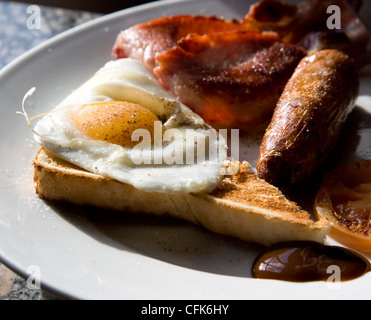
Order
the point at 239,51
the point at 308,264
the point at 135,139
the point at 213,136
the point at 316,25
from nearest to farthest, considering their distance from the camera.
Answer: the point at 308,264 < the point at 135,139 < the point at 213,136 < the point at 239,51 < the point at 316,25

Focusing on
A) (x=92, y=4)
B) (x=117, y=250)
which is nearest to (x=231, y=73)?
(x=117, y=250)

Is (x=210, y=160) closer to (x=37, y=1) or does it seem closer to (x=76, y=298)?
(x=76, y=298)

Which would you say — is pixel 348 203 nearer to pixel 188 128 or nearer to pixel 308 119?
pixel 308 119

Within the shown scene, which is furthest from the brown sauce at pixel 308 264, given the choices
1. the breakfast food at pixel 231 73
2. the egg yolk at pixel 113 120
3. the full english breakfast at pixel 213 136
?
the breakfast food at pixel 231 73

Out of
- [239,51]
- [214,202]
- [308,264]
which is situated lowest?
[308,264]

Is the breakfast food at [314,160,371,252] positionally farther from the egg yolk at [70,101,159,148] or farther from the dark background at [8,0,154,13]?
the dark background at [8,0,154,13]

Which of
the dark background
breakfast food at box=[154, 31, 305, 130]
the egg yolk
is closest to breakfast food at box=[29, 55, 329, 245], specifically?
the egg yolk
